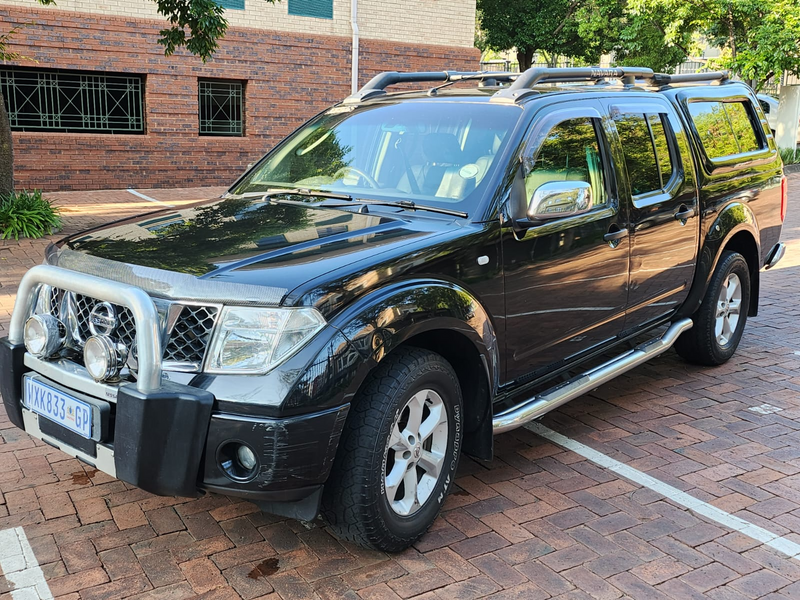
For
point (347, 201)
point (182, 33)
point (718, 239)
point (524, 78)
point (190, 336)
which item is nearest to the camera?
point (190, 336)

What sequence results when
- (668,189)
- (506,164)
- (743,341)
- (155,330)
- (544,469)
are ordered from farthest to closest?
1. (743,341)
2. (668,189)
3. (544,469)
4. (506,164)
5. (155,330)

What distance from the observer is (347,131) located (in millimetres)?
4543

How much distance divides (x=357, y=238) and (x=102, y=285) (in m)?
1.03

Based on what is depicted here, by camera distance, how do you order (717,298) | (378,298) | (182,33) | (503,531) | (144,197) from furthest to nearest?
(144,197) → (182,33) → (717,298) → (503,531) → (378,298)

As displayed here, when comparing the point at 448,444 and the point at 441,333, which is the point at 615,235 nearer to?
the point at 441,333

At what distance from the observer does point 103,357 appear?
9.66ft

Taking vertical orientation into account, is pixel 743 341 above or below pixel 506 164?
below

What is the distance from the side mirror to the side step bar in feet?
3.03

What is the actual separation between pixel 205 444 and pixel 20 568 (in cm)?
104

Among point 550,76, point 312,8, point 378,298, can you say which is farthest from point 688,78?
point 312,8

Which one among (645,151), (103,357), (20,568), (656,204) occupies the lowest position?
(20,568)

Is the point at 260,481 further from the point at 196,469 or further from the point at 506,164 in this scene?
the point at 506,164

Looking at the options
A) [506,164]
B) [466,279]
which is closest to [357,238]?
[466,279]

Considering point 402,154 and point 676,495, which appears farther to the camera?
point 402,154
